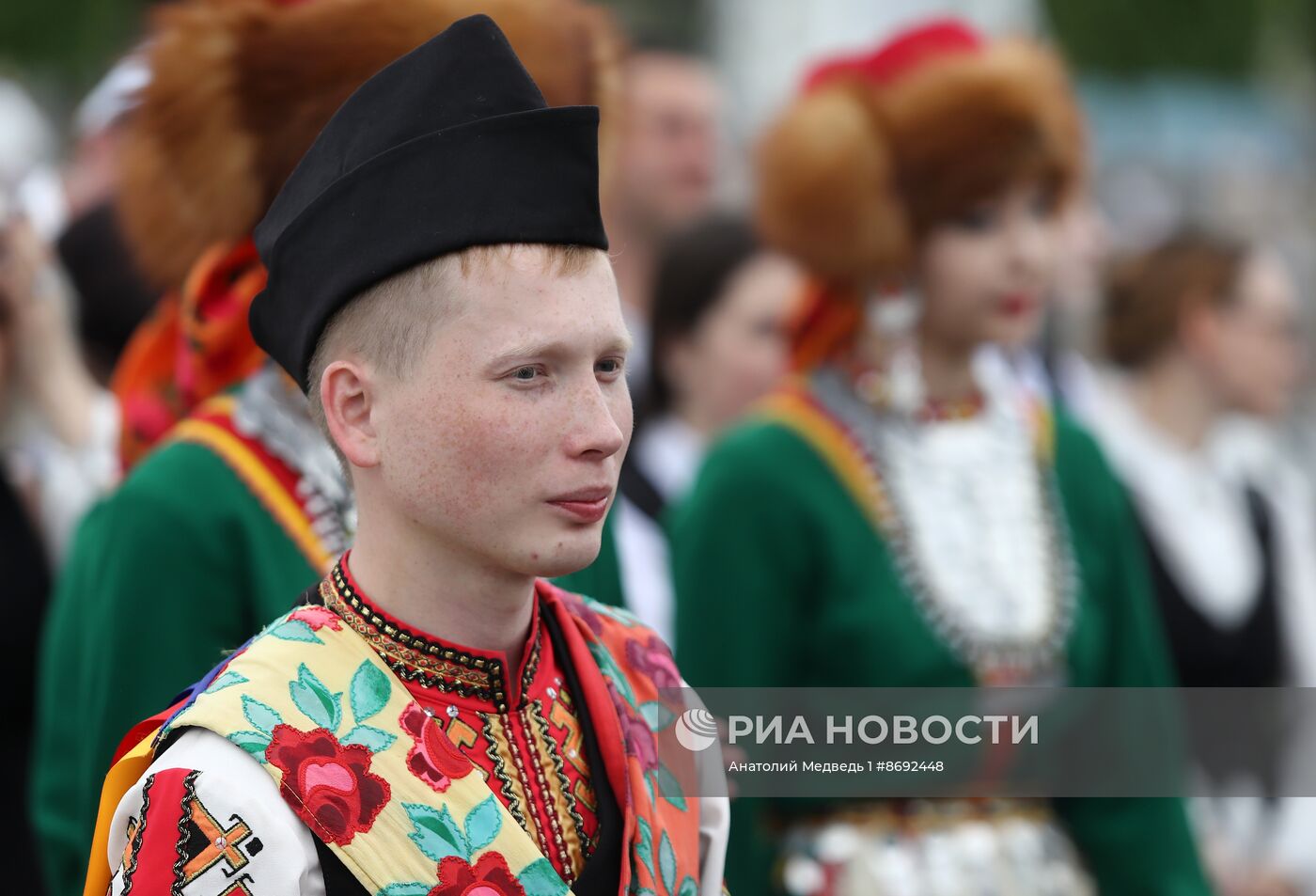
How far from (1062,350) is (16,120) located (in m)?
3.61

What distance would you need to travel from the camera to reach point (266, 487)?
2512 millimetres

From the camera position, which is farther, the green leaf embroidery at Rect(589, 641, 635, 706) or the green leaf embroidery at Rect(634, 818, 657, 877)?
the green leaf embroidery at Rect(589, 641, 635, 706)

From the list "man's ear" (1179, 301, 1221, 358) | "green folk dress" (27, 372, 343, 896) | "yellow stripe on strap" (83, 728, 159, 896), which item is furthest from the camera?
"man's ear" (1179, 301, 1221, 358)

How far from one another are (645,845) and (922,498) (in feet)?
6.13

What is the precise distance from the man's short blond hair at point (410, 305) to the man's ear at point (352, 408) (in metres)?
0.02

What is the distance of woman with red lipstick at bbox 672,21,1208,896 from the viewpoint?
333 centimetres

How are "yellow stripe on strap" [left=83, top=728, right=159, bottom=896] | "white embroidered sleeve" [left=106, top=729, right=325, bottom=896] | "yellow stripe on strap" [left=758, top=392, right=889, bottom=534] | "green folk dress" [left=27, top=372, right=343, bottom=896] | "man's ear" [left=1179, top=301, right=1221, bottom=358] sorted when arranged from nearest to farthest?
"white embroidered sleeve" [left=106, top=729, right=325, bottom=896] → "yellow stripe on strap" [left=83, top=728, right=159, bottom=896] → "green folk dress" [left=27, top=372, right=343, bottom=896] → "yellow stripe on strap" [left=758, top=392, right=889, bottom=534] → "man's ear" [left=1179, top=301, right=1221, bottom=358]

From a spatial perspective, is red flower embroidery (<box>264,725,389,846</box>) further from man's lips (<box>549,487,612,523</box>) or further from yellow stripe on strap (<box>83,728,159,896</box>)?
man's lips (<box>549,487,612,523</box>)

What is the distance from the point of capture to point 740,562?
133 inches

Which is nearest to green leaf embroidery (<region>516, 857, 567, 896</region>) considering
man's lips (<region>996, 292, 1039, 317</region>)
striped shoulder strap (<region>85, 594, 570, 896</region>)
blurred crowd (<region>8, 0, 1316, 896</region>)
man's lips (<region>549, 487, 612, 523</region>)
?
striped shoulder strap (<region>85, 594, 570, 896</region>)

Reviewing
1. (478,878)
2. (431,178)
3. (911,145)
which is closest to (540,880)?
(478,878)

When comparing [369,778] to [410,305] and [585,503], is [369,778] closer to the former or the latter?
[585,503]

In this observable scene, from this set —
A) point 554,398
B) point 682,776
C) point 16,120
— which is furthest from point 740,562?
point 16,120

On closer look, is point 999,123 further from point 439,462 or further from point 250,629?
point 439,462
